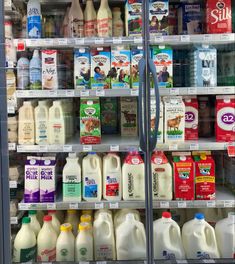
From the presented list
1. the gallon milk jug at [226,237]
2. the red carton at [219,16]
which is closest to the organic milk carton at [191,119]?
the red carton at [219,16]

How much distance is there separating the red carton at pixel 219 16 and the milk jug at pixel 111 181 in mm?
1110

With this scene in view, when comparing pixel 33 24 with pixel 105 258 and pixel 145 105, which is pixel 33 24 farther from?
pixel 105 258

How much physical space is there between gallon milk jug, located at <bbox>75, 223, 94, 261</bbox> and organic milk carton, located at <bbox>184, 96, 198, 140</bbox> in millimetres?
928

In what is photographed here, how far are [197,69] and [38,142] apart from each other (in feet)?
3.85

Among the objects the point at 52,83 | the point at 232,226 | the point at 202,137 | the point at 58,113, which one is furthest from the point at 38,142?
the point at 232,226

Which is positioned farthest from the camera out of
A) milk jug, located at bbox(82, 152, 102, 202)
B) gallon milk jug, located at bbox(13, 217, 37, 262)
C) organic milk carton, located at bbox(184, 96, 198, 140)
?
organic milk carton, located at bbox(184, 96, 198, 140)

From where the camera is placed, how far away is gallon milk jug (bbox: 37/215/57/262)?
7.02 feet

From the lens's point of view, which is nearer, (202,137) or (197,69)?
(197,69)

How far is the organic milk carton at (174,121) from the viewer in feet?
7.25

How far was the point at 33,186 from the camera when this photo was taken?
7.23 feet

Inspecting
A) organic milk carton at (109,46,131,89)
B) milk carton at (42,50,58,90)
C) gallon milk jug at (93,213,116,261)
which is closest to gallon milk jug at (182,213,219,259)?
gallon milk jug at (93,213,116,261)

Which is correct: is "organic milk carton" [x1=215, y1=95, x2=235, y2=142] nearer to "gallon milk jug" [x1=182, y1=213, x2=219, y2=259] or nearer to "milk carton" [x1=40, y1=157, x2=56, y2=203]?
"gallon milk jug" [x1=182, y1=213, x2=219, y2=259]

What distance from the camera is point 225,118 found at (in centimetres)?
226

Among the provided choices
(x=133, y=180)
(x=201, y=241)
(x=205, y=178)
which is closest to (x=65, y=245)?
(x=133, y=180)
